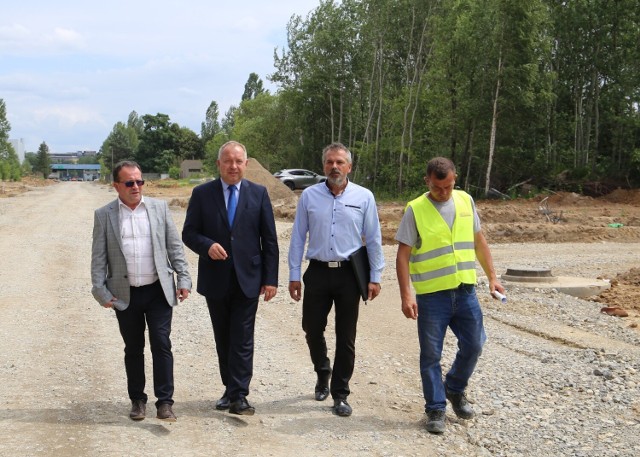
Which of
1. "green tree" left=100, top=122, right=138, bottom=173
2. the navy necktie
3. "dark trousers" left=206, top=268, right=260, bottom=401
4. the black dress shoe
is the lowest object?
the black dress shoe

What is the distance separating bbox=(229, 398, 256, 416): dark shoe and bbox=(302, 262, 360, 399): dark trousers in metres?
0.61

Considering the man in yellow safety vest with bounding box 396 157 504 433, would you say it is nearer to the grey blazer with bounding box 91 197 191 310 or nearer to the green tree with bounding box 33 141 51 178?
Answer: the grey blazer with bounding box 91 197 191 310

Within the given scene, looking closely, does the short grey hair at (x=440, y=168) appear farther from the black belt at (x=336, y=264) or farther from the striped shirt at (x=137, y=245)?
the striped shirt at (x=137, y=245)

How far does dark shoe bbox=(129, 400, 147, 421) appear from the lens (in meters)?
5.37

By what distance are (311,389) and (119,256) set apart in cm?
197

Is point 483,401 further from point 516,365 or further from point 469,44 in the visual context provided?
point 469,44

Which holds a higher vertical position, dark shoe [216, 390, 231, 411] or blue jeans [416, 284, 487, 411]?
blue jeans [416, 284, 487, 411]

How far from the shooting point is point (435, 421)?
5.25 m

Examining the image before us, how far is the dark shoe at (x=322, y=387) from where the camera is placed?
19.4 ft

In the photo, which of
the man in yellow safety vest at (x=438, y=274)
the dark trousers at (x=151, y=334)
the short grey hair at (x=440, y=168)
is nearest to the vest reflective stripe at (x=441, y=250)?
the man in yellow safety vest at (x=438, y=274)

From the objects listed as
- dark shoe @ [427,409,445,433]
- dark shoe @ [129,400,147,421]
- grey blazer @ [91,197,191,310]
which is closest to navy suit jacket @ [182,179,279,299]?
grey blazer @ [91,197,191,310]

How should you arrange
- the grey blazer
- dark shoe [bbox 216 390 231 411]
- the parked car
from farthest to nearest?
the parked car
dark shoe [bbox 216 390 231 411]
the grey blazer

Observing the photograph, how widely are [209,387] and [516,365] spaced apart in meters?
2.91

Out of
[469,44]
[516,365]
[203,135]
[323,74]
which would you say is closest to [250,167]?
[469,44]
